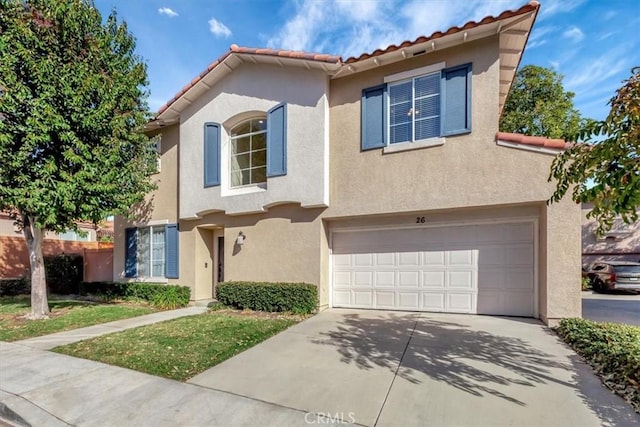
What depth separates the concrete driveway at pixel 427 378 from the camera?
362 cm

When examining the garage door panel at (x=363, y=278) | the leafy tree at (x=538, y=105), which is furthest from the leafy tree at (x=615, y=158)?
the leafy tree at (x=538, y=105)

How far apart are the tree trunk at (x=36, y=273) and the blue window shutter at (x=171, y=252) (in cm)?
346

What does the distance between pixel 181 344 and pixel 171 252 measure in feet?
20.2

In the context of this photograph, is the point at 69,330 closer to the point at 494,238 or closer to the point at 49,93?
the point at 49,93

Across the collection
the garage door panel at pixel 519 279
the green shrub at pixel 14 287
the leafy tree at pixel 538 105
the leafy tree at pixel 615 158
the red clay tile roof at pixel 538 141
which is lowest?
the green shrub at pixel 14 287

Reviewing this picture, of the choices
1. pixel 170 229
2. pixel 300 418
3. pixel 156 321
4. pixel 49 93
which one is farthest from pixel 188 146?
pixel 300 418

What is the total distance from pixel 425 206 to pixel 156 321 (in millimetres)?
7631

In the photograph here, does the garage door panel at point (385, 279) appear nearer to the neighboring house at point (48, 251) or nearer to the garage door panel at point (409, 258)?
the garage door panel at point (409, 258)

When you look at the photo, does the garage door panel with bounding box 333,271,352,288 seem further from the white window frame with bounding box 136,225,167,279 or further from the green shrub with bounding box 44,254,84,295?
the green shrub with bounding box 44,254,84,295

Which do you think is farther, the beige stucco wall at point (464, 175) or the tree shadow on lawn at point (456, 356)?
the beige stucco wall at point (464, 175)

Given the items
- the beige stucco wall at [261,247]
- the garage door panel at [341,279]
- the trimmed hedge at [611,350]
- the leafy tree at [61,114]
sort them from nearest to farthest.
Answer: the trimmed hedge at [611,350] < the leafy tree at [61,114] < the beige stucco wall at [261,247] < the garage door panel at [341,279]

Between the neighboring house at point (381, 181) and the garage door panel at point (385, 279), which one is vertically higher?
the neighboring house at point (381, 181)

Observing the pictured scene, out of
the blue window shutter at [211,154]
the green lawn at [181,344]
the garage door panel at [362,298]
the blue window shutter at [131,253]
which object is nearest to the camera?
the green lawn at [181,344]

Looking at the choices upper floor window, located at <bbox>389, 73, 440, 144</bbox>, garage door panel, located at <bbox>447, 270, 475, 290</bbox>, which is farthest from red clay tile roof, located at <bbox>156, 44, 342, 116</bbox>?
garage door panel, located at <bbox>447, 270, 475, 290</bbox>
